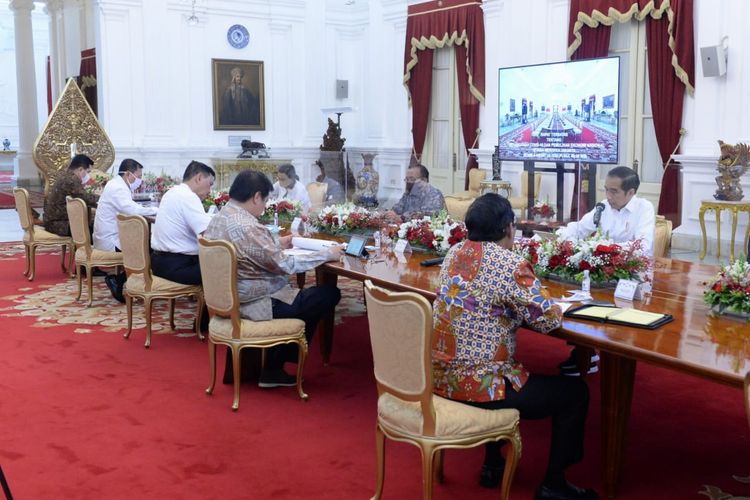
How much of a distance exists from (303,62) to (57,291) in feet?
27.3

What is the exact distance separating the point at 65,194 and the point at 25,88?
37.1 ft

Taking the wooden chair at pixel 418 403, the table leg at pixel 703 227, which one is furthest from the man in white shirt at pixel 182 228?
the table leg at pixel 703 227

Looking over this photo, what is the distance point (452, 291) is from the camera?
304 centimetres

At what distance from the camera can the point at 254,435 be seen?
4.00m

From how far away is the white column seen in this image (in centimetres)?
1789

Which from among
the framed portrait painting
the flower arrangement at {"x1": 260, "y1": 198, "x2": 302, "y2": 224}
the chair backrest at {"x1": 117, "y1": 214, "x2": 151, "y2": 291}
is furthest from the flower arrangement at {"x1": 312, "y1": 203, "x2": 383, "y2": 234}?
the framed portrait painting

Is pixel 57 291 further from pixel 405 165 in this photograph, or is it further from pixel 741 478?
pixel 405 165

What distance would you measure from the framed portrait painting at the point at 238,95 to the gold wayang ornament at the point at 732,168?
8.39 metres

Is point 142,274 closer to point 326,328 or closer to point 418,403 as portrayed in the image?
point 326,328

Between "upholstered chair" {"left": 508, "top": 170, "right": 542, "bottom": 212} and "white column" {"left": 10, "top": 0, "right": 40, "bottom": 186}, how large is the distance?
1180cm

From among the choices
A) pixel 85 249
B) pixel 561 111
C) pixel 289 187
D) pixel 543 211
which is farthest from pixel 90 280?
pixel 543 211

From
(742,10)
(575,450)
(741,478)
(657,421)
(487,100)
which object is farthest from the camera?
(487,100)

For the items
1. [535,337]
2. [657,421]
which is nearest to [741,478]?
[657,421]

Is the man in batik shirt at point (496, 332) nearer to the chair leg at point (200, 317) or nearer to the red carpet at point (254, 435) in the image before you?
the red carpet at point (254, 435)
